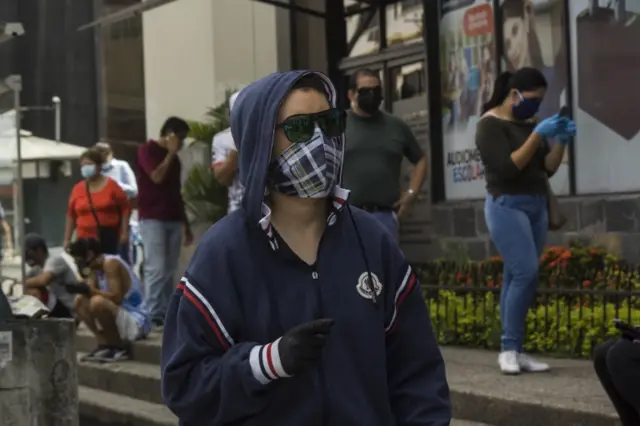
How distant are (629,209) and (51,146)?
11219mm

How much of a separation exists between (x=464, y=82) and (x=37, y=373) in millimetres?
5789

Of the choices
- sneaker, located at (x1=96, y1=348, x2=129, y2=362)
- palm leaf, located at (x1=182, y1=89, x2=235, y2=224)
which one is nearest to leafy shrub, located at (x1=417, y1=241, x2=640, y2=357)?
sneaker, located at (x1=96, y1=348, x2=129, y2=362)

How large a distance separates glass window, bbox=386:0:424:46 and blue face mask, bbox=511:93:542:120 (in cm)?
539

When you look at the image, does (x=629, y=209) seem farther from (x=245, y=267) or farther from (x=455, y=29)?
(x=245, y=267)

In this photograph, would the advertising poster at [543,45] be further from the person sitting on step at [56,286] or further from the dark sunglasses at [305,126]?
the dark sunglasses at [305,126]

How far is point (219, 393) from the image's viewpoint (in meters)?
2.97

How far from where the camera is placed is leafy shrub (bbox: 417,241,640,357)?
7.84m

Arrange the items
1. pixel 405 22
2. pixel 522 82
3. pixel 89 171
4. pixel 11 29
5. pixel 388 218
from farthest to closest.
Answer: pixel 405 22, pixel 89 171, pixel 11 29, pixel 388 218, pixel 522 82

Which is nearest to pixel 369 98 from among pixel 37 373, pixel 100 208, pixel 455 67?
pixel 37 373

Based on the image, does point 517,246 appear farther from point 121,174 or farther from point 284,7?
point 284,7

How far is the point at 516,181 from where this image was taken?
7.08 meters

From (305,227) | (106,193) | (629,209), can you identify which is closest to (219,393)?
(305,227)

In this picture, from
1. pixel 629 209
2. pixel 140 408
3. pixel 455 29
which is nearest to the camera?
pixel 140 408

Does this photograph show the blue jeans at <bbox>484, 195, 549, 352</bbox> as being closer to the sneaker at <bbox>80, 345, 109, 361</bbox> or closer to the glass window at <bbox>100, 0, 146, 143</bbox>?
the sneaker at <bbox>80, 345, 109, 361</bbox>
